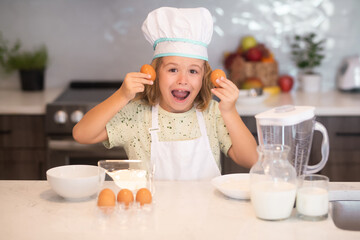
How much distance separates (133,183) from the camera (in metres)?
1.37

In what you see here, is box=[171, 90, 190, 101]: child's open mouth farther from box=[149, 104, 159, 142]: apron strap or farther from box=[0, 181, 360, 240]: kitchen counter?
box=[0, 181, 360, 240]: kitchen counter

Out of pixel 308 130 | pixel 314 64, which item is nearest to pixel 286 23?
pixel 314 64

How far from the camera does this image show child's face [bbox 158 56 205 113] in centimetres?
173

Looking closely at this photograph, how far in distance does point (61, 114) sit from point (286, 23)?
153 centimetres

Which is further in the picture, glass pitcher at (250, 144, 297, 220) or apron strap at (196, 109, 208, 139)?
apron strap at (196, 109, 208, 139)

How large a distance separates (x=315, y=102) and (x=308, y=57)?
0.51 m

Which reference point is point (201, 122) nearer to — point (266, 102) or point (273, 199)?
point (273, 199)

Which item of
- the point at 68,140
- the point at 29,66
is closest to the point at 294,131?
the point at 68,140

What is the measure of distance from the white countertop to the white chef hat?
0.96m

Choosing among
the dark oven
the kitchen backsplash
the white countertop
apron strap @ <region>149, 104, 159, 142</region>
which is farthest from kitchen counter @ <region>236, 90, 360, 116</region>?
apron strap @ <region>149, 104, 159, 142</region>

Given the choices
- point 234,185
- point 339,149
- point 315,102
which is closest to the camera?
point 234,185

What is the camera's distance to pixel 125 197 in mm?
1280

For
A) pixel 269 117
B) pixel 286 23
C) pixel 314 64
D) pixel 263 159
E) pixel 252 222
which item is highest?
pixel 286 23

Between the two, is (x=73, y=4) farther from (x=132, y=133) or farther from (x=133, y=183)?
(x=133, y=183)
